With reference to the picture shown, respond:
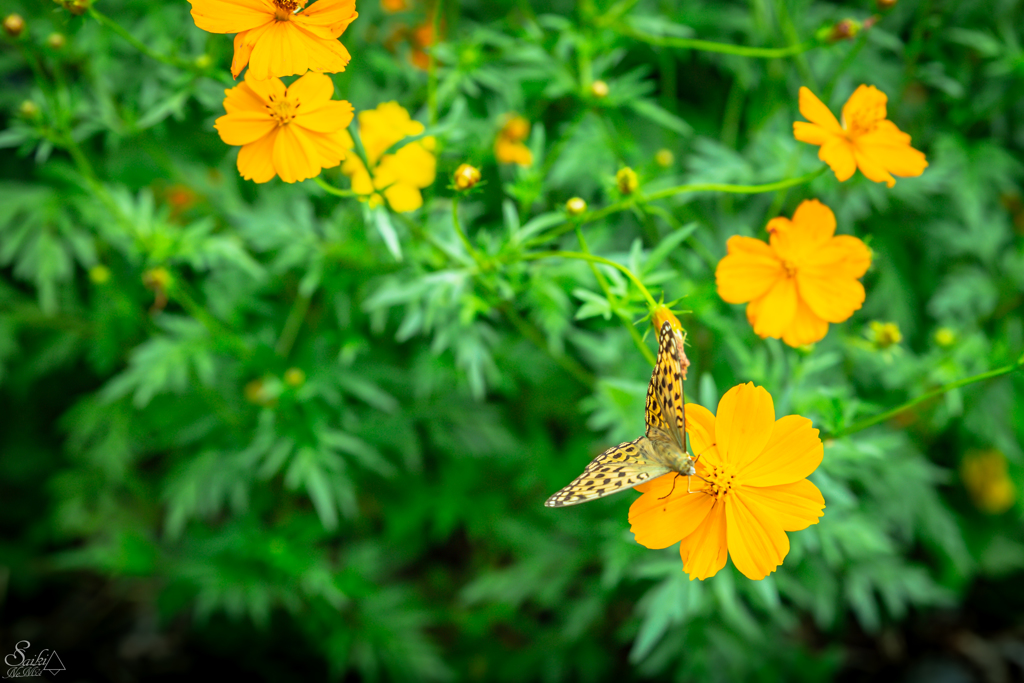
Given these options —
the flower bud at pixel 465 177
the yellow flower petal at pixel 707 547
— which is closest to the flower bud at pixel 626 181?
the flower bud at pixel 465 177

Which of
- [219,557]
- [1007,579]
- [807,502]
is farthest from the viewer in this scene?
[1007,579]

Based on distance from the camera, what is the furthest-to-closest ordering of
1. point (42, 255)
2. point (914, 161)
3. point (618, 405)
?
point (42, 255) → point (618, 405) → point (914, 161)

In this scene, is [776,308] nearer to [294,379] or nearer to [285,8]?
[285,8]

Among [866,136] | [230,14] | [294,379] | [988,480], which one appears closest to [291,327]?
[294,379]

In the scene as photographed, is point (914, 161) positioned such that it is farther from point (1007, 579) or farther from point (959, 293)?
point (1007, 579)

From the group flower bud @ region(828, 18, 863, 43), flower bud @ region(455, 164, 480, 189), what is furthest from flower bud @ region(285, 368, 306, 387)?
flower bud @ region(828, 18, 863, 43)

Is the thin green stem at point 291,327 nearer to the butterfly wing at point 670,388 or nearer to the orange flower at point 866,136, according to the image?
the butterfly wing at point 670,388

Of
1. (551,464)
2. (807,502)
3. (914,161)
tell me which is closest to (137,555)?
(551,464)

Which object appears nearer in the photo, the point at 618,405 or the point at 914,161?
the point at 914,161
